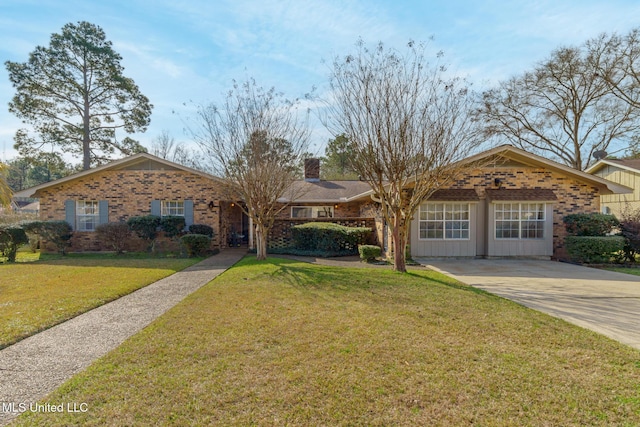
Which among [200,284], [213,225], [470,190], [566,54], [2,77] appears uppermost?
[566,54]

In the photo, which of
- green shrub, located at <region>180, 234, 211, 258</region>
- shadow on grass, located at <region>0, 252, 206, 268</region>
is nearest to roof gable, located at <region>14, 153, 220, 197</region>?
green shrub, located at <region>180, 234, 211, 258</region>

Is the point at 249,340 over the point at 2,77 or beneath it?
beneath

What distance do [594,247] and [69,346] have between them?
14.5 meters

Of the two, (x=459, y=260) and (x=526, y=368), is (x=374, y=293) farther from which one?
(x=459, y=260)

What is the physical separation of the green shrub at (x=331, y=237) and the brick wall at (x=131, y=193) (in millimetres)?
4250

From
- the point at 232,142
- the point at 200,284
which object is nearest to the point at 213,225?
the point at 232,142

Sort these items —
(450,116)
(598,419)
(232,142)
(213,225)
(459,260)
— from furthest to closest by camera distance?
(213,225) < (459,260) < (232,142) < (450,116) < (598,419)

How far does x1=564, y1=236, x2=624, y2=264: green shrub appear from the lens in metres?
11.4

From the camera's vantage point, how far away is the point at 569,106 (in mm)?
24750

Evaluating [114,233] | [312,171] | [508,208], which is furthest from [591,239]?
[114,233]

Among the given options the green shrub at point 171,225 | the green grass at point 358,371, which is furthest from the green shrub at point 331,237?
the green grass at point 358,371

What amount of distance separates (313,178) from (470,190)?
11.1 metres

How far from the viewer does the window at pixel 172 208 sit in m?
16.0

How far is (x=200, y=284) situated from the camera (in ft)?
27.6
